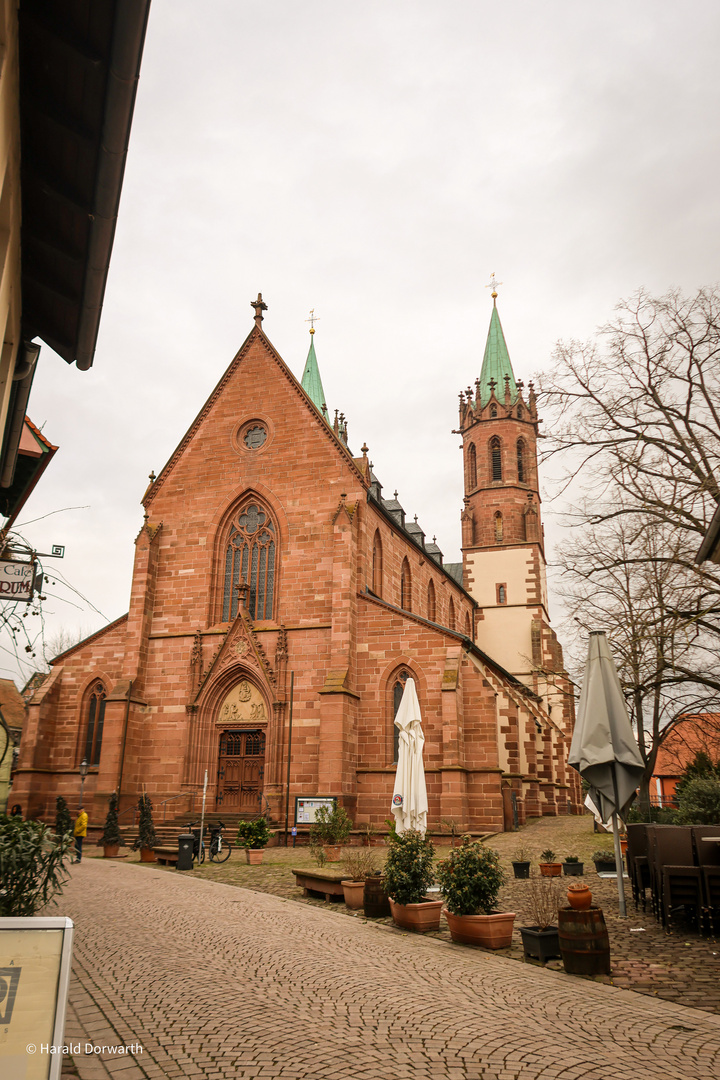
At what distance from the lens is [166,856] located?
2039cm

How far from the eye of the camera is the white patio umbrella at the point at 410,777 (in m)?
16.4

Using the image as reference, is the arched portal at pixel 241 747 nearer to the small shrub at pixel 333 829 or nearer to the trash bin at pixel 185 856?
the small shrub at pixel 333 829

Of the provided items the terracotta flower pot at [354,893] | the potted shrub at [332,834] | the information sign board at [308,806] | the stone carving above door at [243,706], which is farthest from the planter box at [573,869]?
the stone carving above door at [243,706]

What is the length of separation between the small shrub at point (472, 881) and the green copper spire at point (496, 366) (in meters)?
45.2

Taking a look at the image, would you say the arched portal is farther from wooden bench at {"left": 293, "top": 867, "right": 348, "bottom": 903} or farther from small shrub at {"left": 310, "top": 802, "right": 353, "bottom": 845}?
wooden bench at {"left": 293, "top": 867, "right": 348, "bottom": 903}

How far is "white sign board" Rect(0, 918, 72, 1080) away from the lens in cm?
338

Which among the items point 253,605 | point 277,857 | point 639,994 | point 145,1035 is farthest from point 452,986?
point 253,605

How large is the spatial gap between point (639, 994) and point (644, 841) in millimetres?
5294

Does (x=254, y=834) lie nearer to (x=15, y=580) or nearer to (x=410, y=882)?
(x=410, y=882)

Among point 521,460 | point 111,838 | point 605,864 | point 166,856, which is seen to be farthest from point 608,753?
point 521,460

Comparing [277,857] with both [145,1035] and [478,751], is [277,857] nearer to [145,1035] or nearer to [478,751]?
[478,751]

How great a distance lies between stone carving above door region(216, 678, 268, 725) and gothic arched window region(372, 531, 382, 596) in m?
6.15

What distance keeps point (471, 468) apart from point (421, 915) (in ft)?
143

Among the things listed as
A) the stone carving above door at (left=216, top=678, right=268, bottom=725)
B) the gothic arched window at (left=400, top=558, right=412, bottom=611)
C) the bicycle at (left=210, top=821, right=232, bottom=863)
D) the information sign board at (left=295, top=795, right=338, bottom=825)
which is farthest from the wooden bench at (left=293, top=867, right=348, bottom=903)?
the gothic arched window at (left=400, top=558, right=412, bottom=611)
